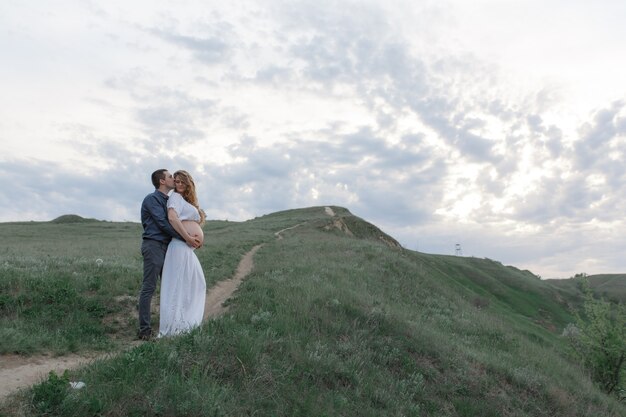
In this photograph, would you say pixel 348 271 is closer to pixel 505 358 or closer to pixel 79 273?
pixel 505 358

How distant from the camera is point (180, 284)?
29.9ft

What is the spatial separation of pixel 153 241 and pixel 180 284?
1.05 metres

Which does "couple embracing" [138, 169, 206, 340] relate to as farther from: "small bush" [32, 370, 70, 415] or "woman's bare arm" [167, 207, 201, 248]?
"small bush" [32, 370, 70, 415]

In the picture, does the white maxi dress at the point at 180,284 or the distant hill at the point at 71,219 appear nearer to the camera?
the white maxi dress at the point at 180,284

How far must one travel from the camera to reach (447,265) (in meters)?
71.1

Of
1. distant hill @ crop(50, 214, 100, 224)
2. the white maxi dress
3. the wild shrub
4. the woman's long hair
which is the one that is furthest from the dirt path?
distant hill @ crop(50, 214, 100, 224)

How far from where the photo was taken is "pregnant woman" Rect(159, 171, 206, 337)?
902 centimetres

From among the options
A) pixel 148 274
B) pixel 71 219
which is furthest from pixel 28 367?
pixel 71 219

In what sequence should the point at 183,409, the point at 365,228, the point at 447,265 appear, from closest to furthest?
1. the point at 183,409
2. the point at 365,228
3. the point at 447,265

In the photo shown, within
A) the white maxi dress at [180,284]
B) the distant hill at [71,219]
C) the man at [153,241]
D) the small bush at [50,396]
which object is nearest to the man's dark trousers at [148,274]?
the man at [153,241]

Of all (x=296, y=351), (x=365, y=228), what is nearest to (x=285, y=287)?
(x=296, y=351)

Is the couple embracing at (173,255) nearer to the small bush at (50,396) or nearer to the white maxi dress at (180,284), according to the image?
the white maxi dress at (180,284)

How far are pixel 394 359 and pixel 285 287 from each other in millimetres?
3924

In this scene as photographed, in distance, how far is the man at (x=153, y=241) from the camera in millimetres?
9062
